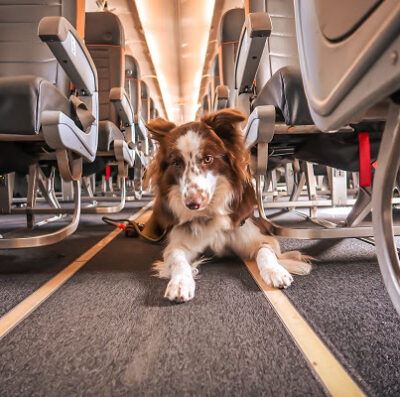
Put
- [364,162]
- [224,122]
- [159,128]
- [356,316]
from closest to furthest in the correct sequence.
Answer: [356,316]
[364,162]
[224,122]
[159,128]

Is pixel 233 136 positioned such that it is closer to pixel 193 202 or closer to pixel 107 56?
pixel 193 202

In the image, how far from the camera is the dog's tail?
1.51 meters

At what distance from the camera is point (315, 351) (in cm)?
81

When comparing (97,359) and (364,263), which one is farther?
(364,263)

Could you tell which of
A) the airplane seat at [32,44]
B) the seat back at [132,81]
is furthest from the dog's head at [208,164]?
the seat back at [132,81]

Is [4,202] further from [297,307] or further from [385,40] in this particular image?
[385,40]

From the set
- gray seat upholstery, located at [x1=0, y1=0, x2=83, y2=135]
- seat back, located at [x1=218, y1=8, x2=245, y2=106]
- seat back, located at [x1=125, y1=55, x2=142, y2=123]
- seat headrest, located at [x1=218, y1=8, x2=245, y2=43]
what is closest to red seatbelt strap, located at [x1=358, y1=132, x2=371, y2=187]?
gray seat upholstery, located at [x1=0, y1=0, x2=83, y2=135]

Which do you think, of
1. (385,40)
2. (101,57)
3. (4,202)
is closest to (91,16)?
(101,57)

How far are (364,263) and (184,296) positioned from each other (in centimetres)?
100

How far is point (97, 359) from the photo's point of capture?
2.68 feet

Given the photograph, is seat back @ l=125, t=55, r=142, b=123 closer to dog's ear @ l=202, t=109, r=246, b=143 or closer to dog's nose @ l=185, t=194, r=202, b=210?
dog's ear @ l=202, t=109, r=246, b=143

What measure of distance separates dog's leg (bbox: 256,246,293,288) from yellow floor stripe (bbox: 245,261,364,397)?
7 centimetres

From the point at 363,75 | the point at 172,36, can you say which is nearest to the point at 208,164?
the point at 363,75

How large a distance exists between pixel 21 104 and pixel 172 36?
9.02 m
